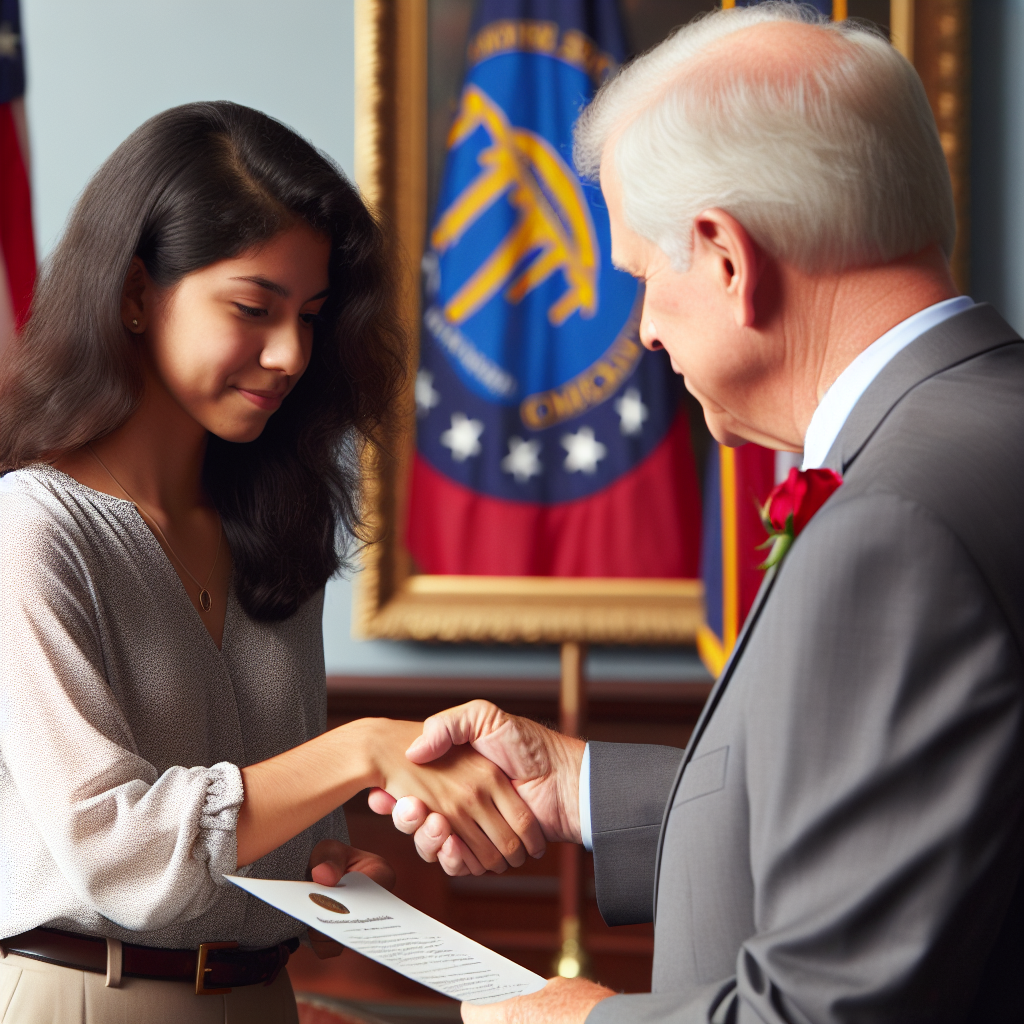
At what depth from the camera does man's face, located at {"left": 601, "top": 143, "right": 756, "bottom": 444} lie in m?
1.12

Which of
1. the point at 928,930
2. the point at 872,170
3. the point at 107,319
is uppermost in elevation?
the point at 872,170

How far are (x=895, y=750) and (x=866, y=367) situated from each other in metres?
0.41

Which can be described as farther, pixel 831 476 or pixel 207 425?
pixel 207 425

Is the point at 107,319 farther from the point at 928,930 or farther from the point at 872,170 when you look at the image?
the point at 928,930

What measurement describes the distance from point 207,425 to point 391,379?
438mm

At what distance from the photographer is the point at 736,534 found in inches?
122

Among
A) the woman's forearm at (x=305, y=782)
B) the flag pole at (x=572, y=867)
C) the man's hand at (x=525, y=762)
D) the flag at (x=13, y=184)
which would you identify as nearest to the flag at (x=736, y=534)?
the flag pole at (x=572, y=867)

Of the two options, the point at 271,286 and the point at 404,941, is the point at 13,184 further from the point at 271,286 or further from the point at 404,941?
the point at 404,941

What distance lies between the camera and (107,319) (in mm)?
1487

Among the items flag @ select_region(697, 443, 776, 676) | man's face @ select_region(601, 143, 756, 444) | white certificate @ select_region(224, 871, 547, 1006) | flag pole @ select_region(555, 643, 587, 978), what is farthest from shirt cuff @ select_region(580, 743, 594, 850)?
flag pole @ select_region(555, 643, 587, 978)

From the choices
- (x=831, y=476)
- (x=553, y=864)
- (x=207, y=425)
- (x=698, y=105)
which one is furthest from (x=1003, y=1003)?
(x=553, y=864)

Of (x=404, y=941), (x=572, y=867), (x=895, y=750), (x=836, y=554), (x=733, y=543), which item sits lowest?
(x=572, y=867)

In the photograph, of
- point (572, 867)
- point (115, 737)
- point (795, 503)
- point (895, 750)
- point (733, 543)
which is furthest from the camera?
point (572, 867)

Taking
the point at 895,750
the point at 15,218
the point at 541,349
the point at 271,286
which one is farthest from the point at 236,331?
the point at 15,218
